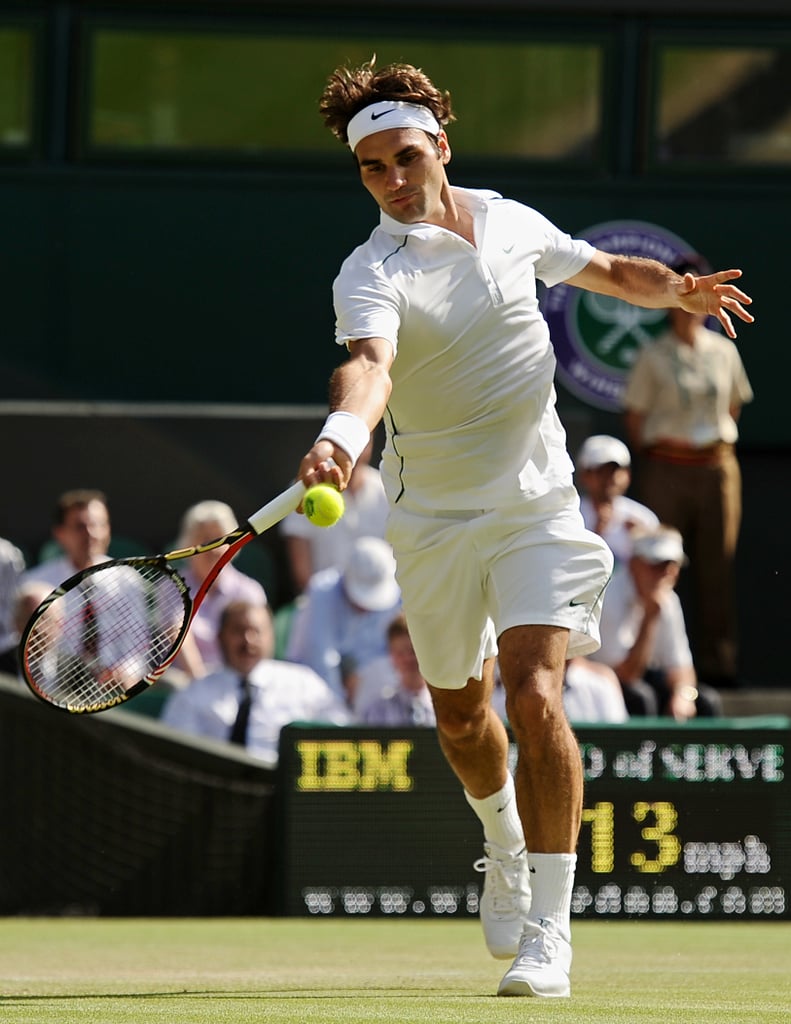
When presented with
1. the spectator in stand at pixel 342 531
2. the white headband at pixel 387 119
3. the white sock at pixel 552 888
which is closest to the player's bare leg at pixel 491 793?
the white sock at pixel 552 888

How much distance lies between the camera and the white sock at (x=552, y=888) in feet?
15.0

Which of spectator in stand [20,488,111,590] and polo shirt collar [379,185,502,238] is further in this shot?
spectator in stand [20,488,111,590]

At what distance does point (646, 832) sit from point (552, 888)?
260cm

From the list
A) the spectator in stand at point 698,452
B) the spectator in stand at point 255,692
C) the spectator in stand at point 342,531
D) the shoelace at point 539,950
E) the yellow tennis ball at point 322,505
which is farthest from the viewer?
the spectator in stand at point 698,452

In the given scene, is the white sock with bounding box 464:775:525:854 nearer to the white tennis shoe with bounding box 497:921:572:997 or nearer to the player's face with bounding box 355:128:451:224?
the white tennis shoe with bounding box 497:921:572:997

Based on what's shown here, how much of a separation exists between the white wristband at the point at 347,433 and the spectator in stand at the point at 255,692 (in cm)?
380

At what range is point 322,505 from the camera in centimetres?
409

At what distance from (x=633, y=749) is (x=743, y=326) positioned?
4.39 m

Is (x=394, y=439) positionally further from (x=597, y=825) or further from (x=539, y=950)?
(x=597, y=825)

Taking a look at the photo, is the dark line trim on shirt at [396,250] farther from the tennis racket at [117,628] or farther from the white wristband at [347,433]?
the tennis racket at [117,628]

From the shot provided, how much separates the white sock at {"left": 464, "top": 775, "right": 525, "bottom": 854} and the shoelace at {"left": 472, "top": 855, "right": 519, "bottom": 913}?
0.13 ft

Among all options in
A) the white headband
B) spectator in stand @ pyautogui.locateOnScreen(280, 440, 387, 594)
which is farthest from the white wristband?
spectator in stand @ pyautogui.locateOnScreen(280, 440, 387, 594)

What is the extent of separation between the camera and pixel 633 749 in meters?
7.16

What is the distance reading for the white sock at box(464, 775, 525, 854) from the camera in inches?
209
